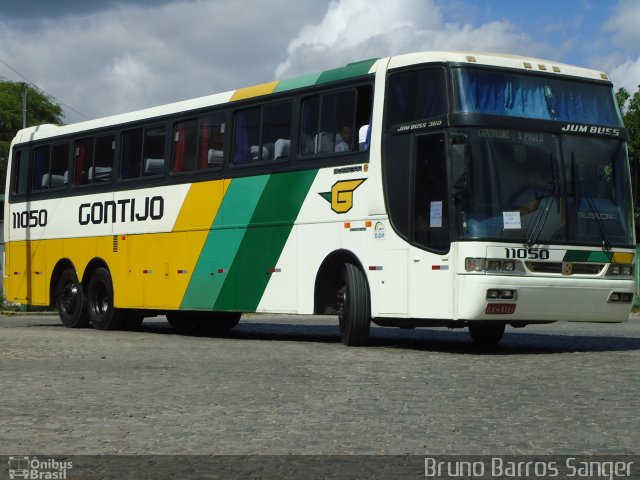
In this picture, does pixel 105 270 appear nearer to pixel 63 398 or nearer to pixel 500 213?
pixel 500 213

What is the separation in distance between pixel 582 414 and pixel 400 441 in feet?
6.58

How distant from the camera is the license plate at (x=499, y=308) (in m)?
15.0

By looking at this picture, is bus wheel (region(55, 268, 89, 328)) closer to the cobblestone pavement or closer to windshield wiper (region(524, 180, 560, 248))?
the cobblestone pavement

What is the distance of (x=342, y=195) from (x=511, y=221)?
2.69 m

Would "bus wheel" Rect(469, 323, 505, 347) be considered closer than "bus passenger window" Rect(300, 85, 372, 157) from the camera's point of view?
No

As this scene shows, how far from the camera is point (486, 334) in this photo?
18062 millimetres

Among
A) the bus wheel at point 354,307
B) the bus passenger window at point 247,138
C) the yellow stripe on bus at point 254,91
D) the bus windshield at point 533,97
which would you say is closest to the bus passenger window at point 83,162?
the yellow stripe on bus at point 254,91

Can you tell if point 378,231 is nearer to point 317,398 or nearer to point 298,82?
point 298,82

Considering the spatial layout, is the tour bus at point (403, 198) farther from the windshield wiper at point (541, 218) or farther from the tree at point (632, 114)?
the tree at point (632, 114)

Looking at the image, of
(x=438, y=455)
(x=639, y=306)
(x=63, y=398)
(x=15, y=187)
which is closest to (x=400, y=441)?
(x=438, y=455)

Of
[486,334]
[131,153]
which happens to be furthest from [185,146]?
[486,334]

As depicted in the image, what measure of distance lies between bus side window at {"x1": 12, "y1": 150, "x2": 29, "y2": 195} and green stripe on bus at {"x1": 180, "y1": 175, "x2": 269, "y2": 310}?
6422 millimetres

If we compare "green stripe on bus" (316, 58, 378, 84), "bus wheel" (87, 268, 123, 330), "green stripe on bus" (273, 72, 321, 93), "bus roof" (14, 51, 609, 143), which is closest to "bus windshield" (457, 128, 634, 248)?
"bus roof" (14, 51, 609, 143)

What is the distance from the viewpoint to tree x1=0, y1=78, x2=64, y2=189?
9294 cm
